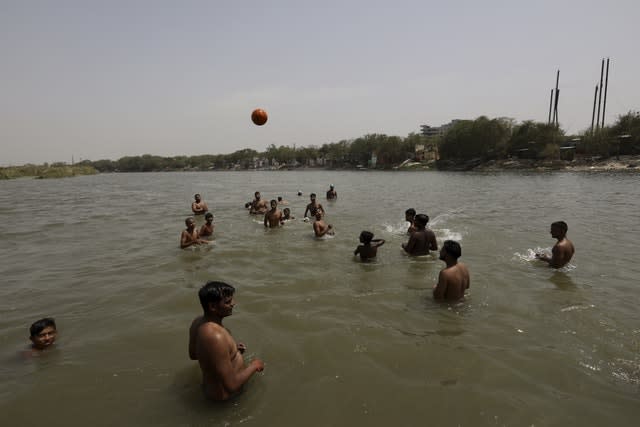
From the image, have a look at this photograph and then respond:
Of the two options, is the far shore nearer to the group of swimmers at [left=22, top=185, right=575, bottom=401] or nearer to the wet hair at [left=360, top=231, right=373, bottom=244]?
the group of swimmers at [left=22, top=185, right=575, bottom=401]

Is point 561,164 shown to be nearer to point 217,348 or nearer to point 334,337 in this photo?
point 334,337

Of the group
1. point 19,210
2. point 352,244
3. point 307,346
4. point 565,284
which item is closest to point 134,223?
point 352,244

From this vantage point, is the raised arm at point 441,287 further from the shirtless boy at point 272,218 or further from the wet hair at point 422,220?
the shirtless boy at point 272,218

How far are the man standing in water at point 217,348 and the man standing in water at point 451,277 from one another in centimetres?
343

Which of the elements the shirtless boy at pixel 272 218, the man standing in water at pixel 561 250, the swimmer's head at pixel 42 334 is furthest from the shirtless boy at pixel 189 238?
the man standing in water at pixel 561 250

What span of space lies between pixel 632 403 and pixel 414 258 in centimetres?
506

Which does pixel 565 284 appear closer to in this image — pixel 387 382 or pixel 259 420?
pixel 387 382

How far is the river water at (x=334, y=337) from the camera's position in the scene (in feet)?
10.7

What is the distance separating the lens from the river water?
326cm

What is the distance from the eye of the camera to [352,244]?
987 cm

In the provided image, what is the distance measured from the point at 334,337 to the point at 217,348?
6.42 ft

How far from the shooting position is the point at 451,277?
536 centimetres

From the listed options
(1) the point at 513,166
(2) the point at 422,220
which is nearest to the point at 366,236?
(2) the point at 422,220

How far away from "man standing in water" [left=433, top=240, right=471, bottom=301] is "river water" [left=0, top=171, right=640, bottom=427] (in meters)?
0.20
